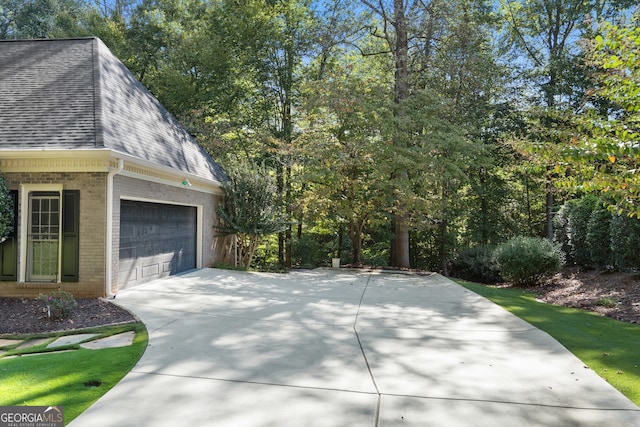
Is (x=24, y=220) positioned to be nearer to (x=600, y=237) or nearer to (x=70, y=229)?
(x=70, y=229)

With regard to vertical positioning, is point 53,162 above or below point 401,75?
below

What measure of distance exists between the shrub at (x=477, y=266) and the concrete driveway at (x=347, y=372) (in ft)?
29.7

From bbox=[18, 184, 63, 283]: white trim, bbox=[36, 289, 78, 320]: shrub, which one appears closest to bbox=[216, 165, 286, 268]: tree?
bbox=[18, 184, 63, 283]: white trim

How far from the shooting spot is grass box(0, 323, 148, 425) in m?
3.62

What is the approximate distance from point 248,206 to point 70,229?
6683mm

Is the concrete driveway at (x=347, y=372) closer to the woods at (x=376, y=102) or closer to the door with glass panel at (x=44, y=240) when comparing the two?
the door with glass panel at (x=44, y=240)

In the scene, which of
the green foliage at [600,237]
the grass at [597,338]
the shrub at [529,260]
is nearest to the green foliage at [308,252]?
the shrub at [529,260]

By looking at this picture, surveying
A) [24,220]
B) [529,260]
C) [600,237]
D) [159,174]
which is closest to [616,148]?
[529,260]

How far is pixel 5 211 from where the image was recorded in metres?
7.95

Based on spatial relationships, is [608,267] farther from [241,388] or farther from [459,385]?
[241,388]

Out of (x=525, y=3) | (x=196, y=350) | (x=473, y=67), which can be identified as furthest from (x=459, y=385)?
(x=525, y=3)

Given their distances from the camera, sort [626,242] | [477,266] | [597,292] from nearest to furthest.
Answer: [597,292] → [626,242] → [477,266]

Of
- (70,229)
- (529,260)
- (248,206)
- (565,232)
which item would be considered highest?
(248,206)

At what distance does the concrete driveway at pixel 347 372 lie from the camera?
11.6 feet
